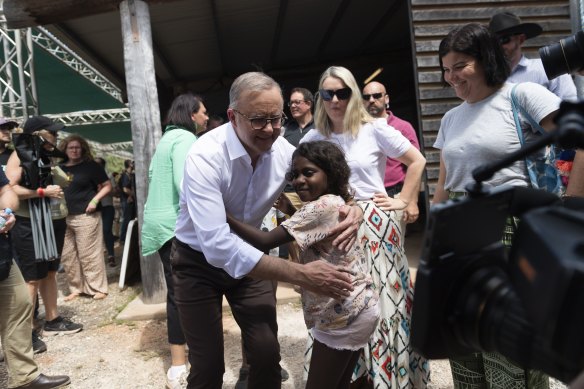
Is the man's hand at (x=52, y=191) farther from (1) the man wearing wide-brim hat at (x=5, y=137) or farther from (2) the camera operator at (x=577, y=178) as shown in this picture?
(2) the camera operator at (x=577, y=178)

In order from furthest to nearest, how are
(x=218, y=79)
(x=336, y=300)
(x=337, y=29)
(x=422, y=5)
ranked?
(x=218, y=79) → (x=337, y=29) → (x=422, y=5) → (x=336, y=300)

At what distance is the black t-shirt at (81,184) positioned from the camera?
5.48 meters

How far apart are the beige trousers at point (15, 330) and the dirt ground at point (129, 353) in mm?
443

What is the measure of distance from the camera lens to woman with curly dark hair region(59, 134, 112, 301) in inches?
201

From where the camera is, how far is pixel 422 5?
16.8 ft

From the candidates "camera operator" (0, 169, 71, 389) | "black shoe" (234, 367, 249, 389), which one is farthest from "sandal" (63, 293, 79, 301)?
"black shoe" (234, 367, 249, 389)

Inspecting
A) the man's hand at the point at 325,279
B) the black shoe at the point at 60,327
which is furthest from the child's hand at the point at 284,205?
the black shoe at the point at 60,327

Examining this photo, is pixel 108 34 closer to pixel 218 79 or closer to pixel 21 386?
pixel 218 79

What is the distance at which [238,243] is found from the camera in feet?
6.21

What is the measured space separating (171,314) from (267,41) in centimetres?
692

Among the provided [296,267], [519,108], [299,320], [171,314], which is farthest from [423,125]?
[296,267]

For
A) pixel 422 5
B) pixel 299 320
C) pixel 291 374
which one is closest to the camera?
pixel 291 374

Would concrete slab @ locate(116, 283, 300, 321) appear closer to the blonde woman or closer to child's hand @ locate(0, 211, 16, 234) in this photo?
child's hand @ locate(0, 211, 16, 234)

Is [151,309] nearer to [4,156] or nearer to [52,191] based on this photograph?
[52,191]
